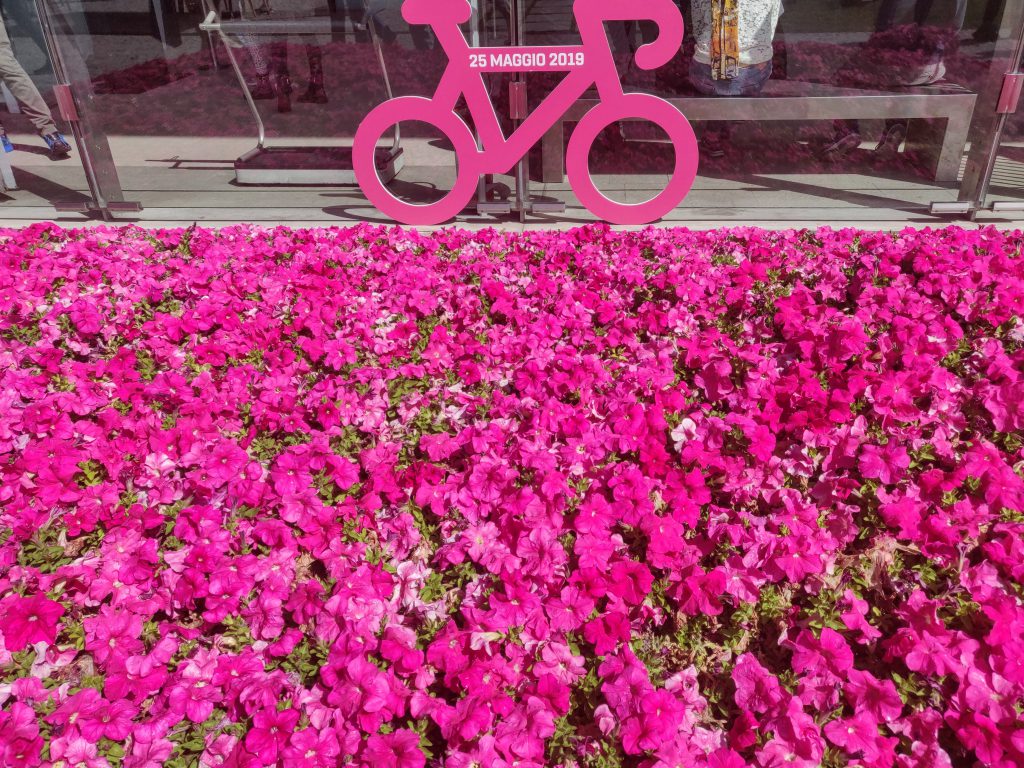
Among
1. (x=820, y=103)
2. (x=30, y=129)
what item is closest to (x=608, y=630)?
(x=820, y=103)

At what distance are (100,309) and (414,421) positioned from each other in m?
2.09

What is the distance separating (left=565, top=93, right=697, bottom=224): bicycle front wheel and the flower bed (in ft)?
3.85

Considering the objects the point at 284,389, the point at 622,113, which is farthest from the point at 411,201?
the point at 284,389

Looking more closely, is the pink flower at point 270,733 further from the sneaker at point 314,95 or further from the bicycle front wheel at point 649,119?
the sneaker at point 314,95

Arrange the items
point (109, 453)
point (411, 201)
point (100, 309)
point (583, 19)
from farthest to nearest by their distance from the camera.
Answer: point (411, 201), point (583, 19), point (100, 309), point (109, 453)

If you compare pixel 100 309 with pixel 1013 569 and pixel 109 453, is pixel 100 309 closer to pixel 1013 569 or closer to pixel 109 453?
pixel 109 453

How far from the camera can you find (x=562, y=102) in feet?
15.4

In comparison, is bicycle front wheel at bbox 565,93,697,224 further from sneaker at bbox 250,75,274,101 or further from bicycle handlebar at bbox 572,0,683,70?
sneaker at bbox 250,75,274,101

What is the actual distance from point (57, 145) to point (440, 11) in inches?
139

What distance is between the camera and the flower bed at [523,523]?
5.64 ft

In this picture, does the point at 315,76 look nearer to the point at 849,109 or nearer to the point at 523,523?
the point at 849,109

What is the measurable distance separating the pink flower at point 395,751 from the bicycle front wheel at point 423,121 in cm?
395

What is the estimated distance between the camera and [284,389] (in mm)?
2941

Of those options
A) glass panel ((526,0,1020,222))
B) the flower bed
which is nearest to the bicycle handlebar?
glass panel ((526,0,1020,222))
